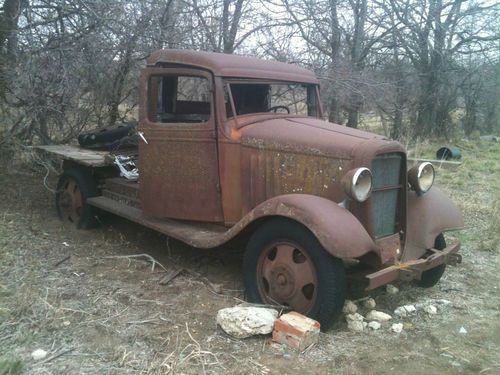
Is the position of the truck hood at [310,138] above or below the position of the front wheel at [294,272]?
above

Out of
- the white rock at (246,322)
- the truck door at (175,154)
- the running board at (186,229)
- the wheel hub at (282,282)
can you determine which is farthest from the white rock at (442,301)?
the truck door at (175,154)

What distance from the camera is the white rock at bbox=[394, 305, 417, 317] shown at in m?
3.87

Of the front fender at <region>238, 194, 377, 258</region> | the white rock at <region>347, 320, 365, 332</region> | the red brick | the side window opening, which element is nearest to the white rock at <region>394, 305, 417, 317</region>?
the white rock at <region>347, 320, 365, 332</region>

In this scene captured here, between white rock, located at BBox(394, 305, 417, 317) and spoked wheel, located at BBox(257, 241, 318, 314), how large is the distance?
0.74 metres

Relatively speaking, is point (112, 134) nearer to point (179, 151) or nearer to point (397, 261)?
point (179, 151)

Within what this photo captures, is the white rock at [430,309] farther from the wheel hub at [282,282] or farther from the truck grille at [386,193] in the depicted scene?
the wheel hub at [282,282]

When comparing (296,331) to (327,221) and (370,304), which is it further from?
(370,304)

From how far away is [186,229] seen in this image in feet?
14.8

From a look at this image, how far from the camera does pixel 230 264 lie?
15.8 feet

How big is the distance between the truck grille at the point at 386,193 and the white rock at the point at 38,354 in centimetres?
237

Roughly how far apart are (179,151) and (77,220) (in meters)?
2.13

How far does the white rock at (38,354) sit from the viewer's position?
297 centimetres

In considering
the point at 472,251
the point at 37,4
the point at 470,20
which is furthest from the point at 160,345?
the point at 470,20

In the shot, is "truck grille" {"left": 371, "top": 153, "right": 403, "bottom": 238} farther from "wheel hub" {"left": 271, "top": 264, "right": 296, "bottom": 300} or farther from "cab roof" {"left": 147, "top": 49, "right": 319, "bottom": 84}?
"cab roof" {"left": 147, "top": 49, "right": 319, "bottom": 84}
